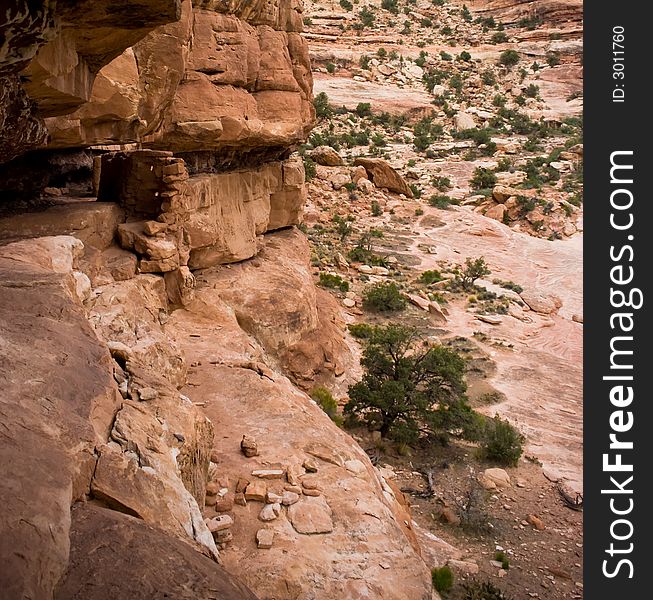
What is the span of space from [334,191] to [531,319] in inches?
483

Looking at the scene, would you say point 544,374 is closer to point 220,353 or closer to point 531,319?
point 531,319

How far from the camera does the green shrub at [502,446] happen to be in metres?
10.8

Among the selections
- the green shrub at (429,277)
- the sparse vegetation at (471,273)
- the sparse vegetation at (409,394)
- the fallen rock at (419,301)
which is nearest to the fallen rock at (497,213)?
the sparse vegetation at (471,273)

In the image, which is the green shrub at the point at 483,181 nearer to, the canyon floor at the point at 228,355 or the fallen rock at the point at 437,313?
the canyon floor at the point at 228,355

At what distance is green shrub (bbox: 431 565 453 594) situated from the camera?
281 inches

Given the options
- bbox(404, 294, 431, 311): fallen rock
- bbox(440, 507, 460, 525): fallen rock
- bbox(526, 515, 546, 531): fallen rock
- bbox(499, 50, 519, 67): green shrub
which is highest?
bbox(499, 50, 519, 67): green shrub

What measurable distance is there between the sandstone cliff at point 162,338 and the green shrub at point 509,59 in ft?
129

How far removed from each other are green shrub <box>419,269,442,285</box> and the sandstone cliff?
28.2ft

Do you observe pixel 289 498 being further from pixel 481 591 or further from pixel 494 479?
pixel 494 479

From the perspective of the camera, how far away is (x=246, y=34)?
1159 cm

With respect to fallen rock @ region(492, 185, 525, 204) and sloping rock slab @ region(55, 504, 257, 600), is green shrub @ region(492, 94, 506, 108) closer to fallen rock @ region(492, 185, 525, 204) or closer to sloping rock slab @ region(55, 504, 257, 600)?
fallen rock @ region(492, 185, 525, 204)

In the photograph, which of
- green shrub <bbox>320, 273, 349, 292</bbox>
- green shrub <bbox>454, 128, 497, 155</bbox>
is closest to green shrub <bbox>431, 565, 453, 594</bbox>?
green shrub <bbox>320, 273, 349, 292</bbox>

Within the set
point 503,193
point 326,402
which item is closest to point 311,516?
point 326,402

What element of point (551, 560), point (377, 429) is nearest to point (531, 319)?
point (377, 429)
